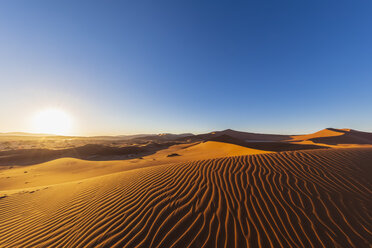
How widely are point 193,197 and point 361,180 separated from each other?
485cm

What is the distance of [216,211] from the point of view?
3033 millimetres

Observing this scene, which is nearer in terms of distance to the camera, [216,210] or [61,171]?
[216,210]

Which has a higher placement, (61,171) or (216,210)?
(216,210)

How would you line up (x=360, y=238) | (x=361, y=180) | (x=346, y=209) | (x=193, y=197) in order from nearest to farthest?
1. (x=360, y=238)
2. (x=346, y=209)
3. (x=193, y=197)
4. (x=361, y=180)

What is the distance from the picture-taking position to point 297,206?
3029 mm

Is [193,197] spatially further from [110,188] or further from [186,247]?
[110,188]

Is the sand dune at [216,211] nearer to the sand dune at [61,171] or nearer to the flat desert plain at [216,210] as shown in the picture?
the flat desert plain at [216,210]

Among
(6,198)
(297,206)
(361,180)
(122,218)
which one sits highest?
(361,180)

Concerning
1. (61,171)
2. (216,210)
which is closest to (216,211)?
(216,210)

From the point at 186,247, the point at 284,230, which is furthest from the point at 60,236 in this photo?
the point at 284,230

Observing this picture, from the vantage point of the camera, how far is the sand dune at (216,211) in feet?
8.14

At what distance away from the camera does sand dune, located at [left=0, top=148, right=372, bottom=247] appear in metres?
2.48

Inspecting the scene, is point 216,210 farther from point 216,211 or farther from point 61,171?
point 61,171

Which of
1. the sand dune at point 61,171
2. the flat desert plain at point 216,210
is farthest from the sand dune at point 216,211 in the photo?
the sand dune at point 61,171
